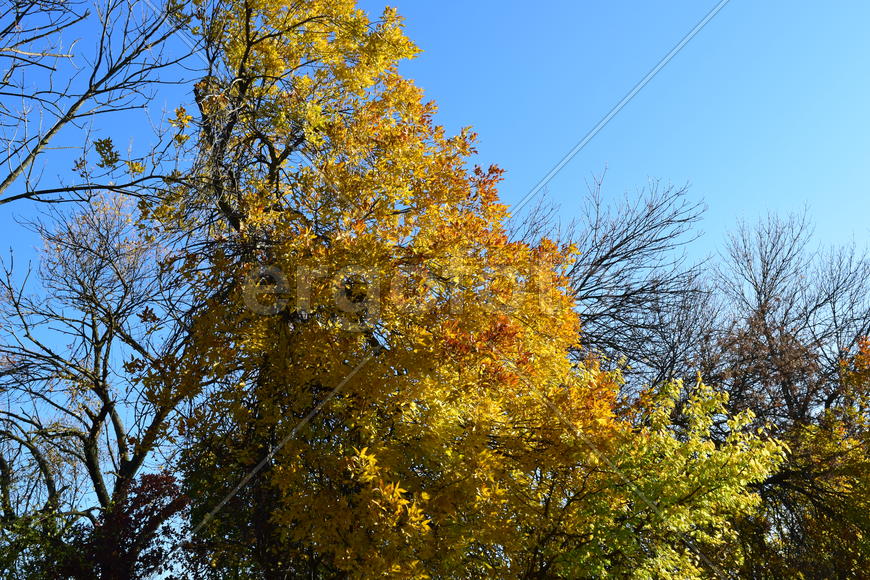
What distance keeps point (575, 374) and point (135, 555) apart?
6802 mm

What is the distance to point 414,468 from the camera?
7469 millimetres

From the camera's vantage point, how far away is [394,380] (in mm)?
6070

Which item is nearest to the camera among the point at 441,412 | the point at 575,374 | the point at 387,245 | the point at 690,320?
the point at 441,412

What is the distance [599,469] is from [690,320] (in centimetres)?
1007

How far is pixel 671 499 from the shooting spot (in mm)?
6652

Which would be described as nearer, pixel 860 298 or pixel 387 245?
pixel 387 245

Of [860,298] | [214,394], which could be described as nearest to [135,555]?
[214,394]

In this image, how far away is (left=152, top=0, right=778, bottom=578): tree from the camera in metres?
6.13

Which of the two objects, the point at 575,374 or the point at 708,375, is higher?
the point at 708,375

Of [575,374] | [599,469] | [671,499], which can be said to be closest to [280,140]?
[575,374]

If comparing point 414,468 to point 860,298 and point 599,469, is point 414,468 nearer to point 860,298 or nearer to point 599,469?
point 599,469

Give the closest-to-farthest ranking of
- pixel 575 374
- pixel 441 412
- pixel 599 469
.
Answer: pixel 441 412, pixel 599 469, pixel 575 374

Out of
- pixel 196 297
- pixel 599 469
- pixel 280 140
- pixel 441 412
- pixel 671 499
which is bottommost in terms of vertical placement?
pixel 671 499

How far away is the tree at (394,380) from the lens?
241 inches
